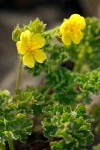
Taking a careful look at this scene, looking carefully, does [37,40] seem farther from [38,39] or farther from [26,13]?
[26,13]

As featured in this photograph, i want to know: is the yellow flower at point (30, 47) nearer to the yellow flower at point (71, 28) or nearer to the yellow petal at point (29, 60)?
the yellow petal at point (29, 60)

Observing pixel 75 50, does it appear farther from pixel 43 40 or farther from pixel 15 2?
pixel 15 2

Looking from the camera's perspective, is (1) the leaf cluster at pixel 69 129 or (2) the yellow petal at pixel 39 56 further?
(2) the yellow petal at pixel 39 56

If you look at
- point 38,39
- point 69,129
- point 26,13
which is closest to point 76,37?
point 38,39

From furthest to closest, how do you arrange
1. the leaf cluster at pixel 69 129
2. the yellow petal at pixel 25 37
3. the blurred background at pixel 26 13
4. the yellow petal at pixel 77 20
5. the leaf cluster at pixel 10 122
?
the blurred background at pixel 26 13
the yellow petal at pixel 77 20
the yellow petal at pixel 25 37
the leaf cluster at pixel 10 122
the leaf cluster at pixel 69 129

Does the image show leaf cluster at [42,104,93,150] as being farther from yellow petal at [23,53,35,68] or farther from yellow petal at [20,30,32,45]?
yellow petal at [20,30,32,45]

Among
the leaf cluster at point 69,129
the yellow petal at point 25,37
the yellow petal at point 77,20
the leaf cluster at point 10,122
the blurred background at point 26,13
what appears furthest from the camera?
the blurred background at point 26,13

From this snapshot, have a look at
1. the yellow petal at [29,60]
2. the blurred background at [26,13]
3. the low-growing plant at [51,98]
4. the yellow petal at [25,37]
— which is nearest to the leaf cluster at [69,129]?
the low-growing plant at [51,98]

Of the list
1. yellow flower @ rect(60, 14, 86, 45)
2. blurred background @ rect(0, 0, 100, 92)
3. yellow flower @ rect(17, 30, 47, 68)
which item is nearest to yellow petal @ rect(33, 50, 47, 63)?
yellow flower @ rect(17, 30, 47, 68)
